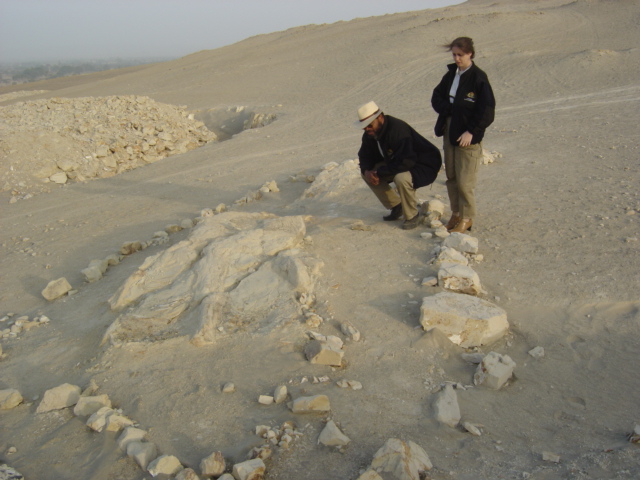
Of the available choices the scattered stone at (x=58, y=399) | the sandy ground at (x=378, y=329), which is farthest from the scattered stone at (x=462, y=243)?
the scattered stone at (x=58, y=399)

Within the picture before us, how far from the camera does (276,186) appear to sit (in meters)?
7.62

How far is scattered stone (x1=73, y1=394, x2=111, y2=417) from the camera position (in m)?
3.21

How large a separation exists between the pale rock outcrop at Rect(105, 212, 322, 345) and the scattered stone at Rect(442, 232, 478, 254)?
1233 mm

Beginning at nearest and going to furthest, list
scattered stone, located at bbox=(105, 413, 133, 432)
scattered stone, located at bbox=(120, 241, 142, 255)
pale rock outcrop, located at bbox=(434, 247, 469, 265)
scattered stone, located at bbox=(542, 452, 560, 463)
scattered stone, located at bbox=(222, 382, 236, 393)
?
scattered stone, located at bbox=(542, 452, 560, 463)
scattered stone, located at bbox=(105, 413, 133, 432)
scattered stone, located at bbox=(222, 382, 236, 393)
pale rock outcrop, located at bbox=(434, 247, 469, 265)
scattered stone, located at bbox=(120, 241, 142, 255)

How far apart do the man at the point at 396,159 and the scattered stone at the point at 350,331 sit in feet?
5.71

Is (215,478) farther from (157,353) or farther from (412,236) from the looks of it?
(412,236)

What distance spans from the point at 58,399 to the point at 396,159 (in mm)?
3487

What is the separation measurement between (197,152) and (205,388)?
8972 millimetres

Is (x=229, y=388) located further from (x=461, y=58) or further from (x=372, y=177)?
(x=461, y=58)

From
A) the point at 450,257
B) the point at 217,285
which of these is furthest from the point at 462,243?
the point at 217,285

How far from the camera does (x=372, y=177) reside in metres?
5.03

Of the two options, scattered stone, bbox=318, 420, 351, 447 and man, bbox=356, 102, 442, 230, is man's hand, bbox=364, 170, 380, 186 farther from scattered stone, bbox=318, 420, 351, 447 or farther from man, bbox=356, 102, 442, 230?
scattered stone, bbox=318, 420, 351, 447

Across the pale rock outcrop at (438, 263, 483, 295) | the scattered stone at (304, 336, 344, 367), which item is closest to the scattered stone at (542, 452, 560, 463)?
the scattered stone at (304, 336, 344, 367)

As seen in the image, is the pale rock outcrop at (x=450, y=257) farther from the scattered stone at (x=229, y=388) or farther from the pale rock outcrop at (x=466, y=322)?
the scattered stone at (x=229, y=388)
